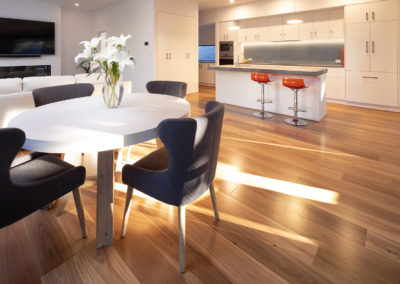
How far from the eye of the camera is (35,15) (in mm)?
7582

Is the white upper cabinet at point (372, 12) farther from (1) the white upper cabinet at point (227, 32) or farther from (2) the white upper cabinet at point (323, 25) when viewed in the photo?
(1) the white upper cabinet at point (227, 32)

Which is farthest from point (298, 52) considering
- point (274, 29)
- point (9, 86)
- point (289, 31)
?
point (9, 86)

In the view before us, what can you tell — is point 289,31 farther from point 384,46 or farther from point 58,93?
point 58,93

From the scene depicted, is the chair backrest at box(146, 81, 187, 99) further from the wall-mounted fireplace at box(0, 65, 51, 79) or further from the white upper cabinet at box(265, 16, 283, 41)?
the wall-mounted fireplace at box(0, 65, 51, 79)

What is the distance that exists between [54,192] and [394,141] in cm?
416

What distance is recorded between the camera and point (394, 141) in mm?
3703

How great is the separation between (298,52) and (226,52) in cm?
241

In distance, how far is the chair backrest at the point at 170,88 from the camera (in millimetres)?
2967

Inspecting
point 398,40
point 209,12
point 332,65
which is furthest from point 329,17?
point 209,12

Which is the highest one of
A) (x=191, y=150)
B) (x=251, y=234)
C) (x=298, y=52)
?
(x=298, y=52)

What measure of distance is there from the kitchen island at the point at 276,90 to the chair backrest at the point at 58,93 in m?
3.30

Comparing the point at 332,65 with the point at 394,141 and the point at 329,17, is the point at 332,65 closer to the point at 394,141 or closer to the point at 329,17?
the point at 329,17

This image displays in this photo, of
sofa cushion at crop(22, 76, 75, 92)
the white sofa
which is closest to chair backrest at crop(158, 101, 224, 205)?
the white sofa

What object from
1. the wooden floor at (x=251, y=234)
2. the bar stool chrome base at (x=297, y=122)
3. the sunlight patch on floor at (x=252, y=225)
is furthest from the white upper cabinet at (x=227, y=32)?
the sunlight patch on floor at (x=252, y=225)
